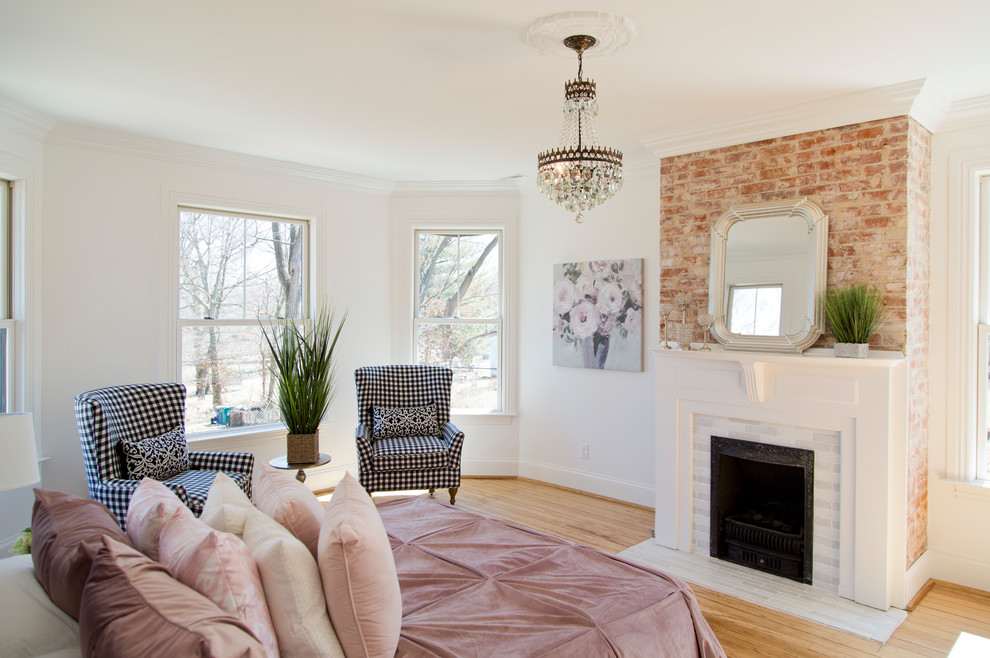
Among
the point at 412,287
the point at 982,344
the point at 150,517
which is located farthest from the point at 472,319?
the point at 150,517

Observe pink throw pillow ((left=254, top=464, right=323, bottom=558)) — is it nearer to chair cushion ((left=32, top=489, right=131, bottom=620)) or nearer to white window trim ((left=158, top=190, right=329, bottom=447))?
chair cushion ((left=32, top=489, right=131, bottom=620))

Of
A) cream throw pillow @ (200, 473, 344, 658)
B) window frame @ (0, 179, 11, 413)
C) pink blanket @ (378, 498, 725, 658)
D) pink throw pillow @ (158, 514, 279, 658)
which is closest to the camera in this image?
pink throw pillow @ (158, 514, 279, 658)

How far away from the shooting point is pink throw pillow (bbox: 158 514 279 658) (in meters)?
1.47

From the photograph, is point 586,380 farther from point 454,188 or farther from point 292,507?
point 292,507

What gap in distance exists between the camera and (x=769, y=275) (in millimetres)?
3818

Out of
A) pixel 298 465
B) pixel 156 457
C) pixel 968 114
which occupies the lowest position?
pixel 298 465

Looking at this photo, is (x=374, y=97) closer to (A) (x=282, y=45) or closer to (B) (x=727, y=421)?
(A) (x=282, y=45)

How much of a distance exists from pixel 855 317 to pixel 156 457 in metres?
4.02

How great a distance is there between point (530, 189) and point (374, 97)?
7.86 ft

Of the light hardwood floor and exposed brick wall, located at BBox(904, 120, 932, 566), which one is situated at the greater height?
exposed brick wall, located at BBox(904, 120, 932, 566)

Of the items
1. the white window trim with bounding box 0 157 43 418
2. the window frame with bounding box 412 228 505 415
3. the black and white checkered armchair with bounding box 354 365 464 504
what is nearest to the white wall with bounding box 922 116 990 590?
the black and white checkered armchair with bounding box 354 365 464 504

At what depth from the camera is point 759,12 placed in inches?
97.8

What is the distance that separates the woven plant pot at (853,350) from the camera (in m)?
3.32

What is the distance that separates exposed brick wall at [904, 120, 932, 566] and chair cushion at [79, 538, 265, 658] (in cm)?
349
